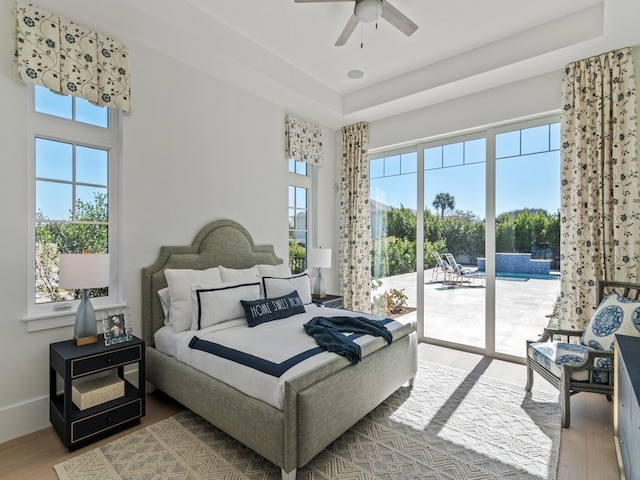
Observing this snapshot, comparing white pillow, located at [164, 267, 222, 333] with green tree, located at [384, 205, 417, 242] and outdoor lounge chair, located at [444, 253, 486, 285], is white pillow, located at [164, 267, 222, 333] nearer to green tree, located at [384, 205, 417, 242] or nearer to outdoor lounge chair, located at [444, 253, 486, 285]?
green tree, located at [384, 205, 417, 242]

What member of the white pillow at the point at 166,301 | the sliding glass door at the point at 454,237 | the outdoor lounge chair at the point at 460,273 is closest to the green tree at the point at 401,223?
the sliding glass door at the point at 454,237

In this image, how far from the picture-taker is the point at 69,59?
8.05 ft

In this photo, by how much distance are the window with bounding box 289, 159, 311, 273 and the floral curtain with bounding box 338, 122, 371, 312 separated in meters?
0.60

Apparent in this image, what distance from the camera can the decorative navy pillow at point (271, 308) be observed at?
280cm

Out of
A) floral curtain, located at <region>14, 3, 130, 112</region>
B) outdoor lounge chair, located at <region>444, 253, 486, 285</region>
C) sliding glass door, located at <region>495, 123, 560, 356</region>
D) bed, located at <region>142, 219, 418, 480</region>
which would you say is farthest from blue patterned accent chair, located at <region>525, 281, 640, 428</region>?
floral curtain, located at <region>14, 3, 130, 112</region>

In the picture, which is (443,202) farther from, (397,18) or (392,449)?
(392,449)


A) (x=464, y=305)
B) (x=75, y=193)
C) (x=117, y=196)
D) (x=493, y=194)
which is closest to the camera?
(x=75, y=193)

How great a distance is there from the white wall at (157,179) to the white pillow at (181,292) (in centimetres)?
33

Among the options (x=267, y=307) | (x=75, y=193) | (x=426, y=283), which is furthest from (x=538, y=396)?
(x=75, y=193)

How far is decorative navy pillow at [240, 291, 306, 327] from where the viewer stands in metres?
2.80

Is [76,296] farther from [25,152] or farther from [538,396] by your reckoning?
[538,396]

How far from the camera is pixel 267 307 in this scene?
9.57ft

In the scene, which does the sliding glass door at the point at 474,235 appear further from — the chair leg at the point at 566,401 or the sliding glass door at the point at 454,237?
the chair leg at the point at 566,401

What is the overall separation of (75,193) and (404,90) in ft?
11.4
